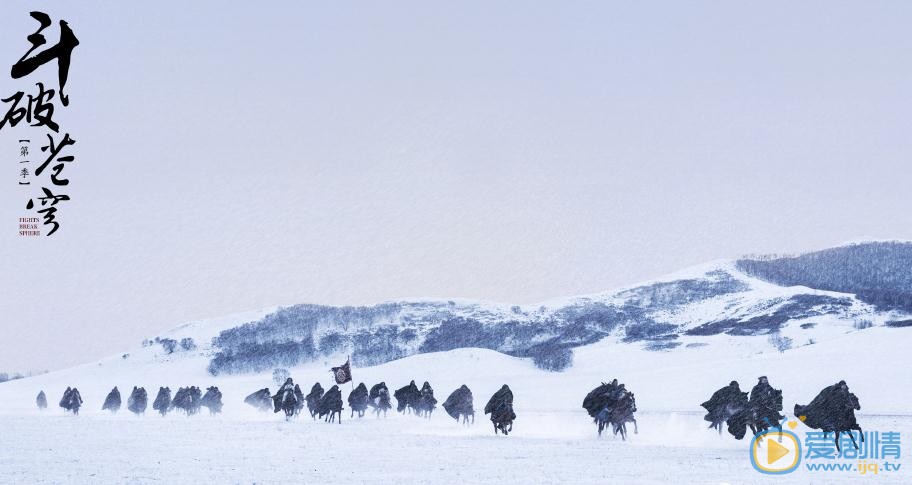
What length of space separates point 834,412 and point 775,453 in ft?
6.82

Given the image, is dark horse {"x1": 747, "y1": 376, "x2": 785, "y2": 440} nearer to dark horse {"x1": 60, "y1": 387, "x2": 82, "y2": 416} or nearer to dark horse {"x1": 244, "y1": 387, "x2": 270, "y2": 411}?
dark horse {"x1": 244, "y1": 387, "x2": 270, "y2": 411}

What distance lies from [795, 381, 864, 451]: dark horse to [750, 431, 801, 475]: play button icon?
923 millimetres

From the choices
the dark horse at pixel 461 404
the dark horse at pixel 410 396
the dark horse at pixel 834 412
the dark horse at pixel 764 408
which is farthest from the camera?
the dark horse at pixel 410 396

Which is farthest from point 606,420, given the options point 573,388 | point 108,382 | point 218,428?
point 108,382

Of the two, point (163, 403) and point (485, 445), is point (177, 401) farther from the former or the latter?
point (485, 445)

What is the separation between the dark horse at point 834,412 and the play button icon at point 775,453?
3.03ft

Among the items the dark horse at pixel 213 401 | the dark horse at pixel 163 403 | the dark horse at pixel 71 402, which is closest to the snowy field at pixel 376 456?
the dark horse at pixel 71 402

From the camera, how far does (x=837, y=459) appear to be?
82.1 feet

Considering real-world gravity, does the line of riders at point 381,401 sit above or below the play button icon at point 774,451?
above

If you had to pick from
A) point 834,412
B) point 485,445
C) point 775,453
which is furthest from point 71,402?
point 834,412

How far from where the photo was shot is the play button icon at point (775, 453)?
928 inches

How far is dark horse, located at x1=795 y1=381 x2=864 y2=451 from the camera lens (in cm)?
2695

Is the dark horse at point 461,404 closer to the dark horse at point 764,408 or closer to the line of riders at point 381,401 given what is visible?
the line of riders at point 381,401

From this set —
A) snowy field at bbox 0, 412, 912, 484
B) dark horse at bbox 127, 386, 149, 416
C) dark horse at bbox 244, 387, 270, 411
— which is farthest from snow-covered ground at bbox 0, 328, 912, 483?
dark horse at bbox 127, 386, 149, 416
